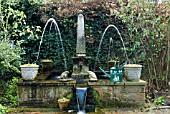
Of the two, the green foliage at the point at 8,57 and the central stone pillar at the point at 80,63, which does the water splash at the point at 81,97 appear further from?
the green foliage at the point at 8,57

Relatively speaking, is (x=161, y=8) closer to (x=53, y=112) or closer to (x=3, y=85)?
(x=53, y=112)

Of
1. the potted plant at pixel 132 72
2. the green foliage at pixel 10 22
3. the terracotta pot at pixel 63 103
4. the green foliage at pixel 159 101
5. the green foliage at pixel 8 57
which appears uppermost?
the green foliage at pixel 10 22

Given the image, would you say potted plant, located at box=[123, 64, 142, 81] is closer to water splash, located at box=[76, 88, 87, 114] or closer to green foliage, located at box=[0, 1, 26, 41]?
water splash, located at box=[76, 88, 87, 114]

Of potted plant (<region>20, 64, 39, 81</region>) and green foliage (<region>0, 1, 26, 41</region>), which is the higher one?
green foliage (<region>0, 1, 26, 41</region>)

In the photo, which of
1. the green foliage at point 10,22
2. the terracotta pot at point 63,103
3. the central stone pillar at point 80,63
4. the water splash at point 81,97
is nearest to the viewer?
the terracotta pot at point 63,103

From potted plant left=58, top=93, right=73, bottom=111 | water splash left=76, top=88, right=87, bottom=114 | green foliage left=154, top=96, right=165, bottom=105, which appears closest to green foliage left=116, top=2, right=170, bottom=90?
green foliage left=154, top=96, right=165, bottom=105

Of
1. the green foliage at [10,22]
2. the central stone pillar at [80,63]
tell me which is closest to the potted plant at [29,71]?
the central stone pillar at [80,63]

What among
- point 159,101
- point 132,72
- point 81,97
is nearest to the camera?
point 81,97

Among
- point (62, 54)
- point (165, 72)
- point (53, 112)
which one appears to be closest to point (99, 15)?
point (62, 54)

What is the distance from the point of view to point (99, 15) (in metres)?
7.77

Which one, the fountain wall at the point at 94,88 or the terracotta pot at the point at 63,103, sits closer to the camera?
the terracotta pot at the point at 63,103

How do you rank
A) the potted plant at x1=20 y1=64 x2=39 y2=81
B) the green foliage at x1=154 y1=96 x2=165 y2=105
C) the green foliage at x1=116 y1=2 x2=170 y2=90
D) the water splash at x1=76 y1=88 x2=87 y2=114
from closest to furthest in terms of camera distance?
the water splash at x1=76 y1=88 x2=87 y2=114
the potted plant at x1=20 y1=64 x2=39 y2=81
the green foliage at x1=154 y1=96 x2=165 y2=105
the green foliage at x1=116 y1=2 x2=170 y2=90

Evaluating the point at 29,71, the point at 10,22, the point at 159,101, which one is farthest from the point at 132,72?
the point at 10,22

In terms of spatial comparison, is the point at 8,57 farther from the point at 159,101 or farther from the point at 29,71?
the point at 159,101
